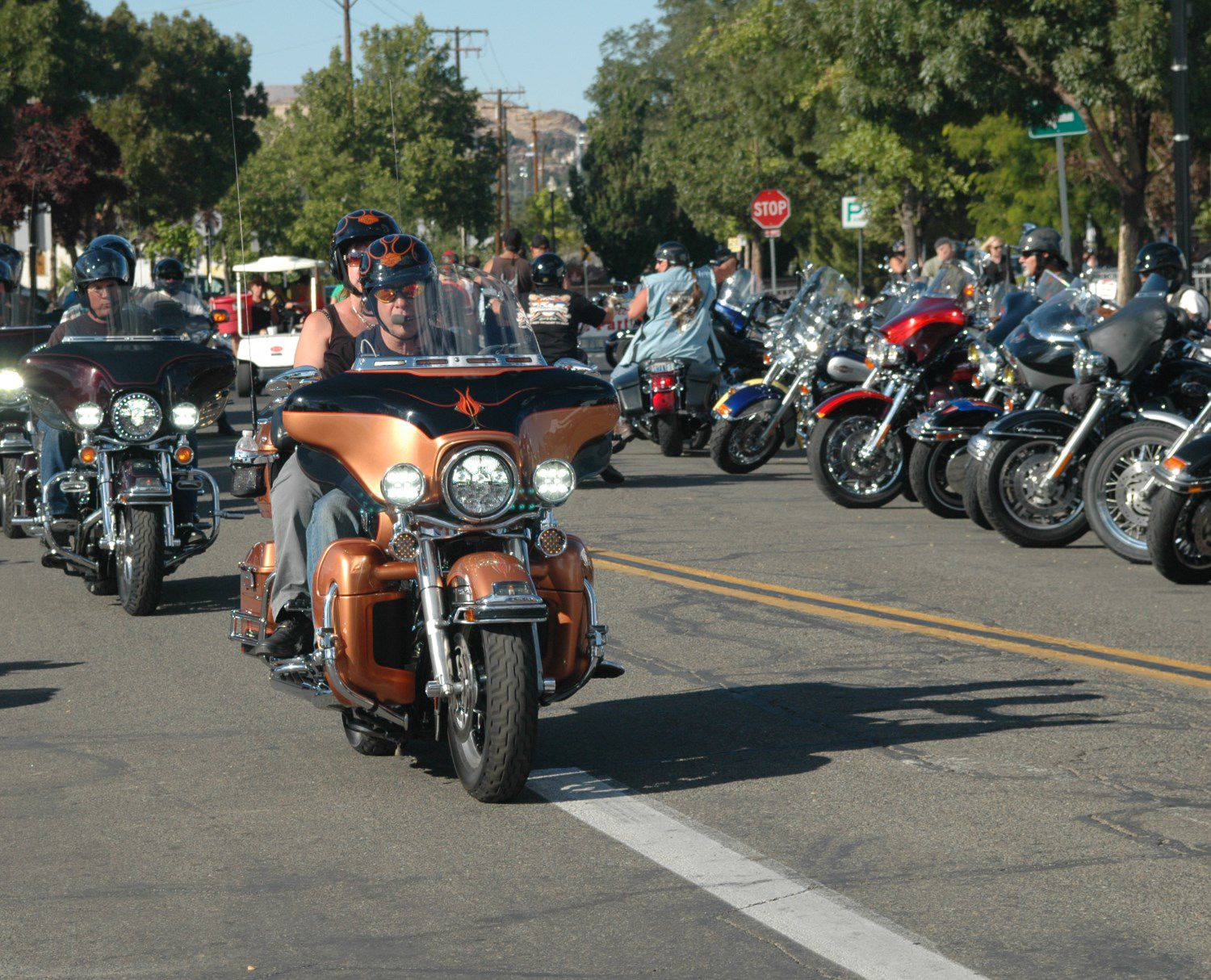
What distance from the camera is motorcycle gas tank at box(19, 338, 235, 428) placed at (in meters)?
10.0

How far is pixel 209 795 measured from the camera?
20.0ft

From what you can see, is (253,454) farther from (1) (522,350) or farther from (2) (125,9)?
(2) (125,9)

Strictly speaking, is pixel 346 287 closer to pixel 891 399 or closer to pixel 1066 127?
pixel 891 399

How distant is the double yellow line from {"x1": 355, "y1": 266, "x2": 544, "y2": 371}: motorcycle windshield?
322 centimetres

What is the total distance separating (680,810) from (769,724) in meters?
1.26

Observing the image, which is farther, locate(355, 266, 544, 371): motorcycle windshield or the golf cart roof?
the golf cart roof

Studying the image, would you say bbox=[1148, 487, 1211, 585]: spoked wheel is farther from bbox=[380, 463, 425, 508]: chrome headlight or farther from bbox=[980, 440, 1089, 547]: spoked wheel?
bbox=[380, 463, 425, 508]: chrome headlight

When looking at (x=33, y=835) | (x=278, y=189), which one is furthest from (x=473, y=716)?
(x=278, y=189)

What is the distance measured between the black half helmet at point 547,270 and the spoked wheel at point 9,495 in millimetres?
4884

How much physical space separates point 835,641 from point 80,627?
379 cm

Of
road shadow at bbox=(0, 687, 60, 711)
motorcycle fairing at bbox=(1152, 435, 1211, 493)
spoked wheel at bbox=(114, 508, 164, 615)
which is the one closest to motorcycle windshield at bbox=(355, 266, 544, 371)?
road shadow at bbox=(0, 687, 60, 711)

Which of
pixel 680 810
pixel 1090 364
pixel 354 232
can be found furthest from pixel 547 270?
pixel 680 810

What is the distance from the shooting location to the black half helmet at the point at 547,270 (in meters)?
16.3

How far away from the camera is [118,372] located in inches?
398
